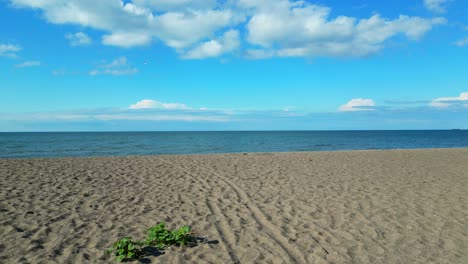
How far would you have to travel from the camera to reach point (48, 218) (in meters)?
6.57

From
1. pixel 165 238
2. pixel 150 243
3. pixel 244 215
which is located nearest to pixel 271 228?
pixel 244 215

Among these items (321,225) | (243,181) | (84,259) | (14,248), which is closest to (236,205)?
(321,225)

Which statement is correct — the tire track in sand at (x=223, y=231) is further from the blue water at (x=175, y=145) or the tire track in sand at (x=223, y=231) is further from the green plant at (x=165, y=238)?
the blue water at (x=175, y=145)

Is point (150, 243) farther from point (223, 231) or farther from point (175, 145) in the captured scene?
point (175, 145)

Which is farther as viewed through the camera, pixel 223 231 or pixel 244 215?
pixel 244 215

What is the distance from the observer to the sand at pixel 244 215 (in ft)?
16.7

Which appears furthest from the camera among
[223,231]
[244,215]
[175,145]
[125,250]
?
[175,145]

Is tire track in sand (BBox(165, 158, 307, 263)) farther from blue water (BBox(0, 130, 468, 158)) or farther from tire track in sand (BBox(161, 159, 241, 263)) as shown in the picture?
blue water (BBox(0, 130, 468, 158))

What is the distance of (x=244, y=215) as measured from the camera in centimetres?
709

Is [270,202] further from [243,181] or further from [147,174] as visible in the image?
[147,174]

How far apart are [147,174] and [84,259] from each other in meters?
7.77

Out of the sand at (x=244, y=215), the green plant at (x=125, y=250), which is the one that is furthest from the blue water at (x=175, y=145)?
the green plant at (x=125, y=250)

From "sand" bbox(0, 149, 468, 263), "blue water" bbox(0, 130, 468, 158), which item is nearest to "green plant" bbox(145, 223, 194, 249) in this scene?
"sand" bbox(0, 149, 468, 263)

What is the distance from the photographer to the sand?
200 inches
